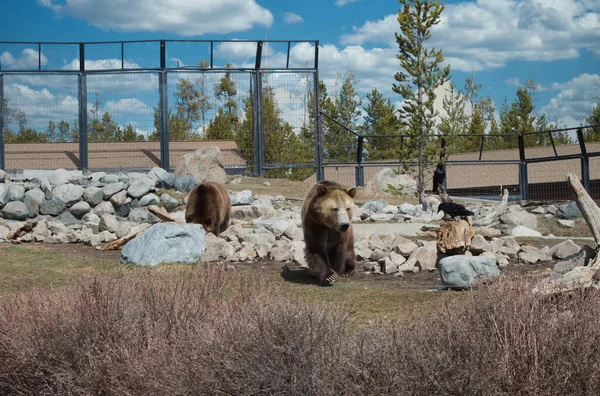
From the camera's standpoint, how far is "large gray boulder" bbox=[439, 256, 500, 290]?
7582 millimetres

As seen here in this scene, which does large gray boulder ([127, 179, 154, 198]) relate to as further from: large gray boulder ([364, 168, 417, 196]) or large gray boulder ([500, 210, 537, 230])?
large gray boulder ([500, 210, 537, 230])

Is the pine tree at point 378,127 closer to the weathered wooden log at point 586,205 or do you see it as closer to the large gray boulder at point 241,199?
the large gray boulder at point 241,199

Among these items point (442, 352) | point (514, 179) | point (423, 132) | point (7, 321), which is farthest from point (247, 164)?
point (442, 352)

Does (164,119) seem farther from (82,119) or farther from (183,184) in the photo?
(183,184)

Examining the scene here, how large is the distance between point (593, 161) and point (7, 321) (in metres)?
26.0

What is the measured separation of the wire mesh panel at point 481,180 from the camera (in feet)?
86.4

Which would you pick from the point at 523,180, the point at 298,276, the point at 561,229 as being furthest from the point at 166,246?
the point at 523,180

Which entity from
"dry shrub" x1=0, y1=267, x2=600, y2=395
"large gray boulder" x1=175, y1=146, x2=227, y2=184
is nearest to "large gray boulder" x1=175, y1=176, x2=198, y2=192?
"large gray boulder" x1=175, y1=146, x2=227, y2=184

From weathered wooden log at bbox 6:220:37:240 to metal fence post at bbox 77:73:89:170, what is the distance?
9.97 m

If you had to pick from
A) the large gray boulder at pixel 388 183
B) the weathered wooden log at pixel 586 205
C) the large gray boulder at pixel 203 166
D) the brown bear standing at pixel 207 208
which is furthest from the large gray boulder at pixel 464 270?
the large gray boulder at pixel 388 183

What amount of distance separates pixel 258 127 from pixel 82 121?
233 inches

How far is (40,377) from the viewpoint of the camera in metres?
4.98

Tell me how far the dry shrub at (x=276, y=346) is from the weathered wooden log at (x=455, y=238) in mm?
4722

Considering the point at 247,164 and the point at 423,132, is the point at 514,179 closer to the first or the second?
the point at 423,132
